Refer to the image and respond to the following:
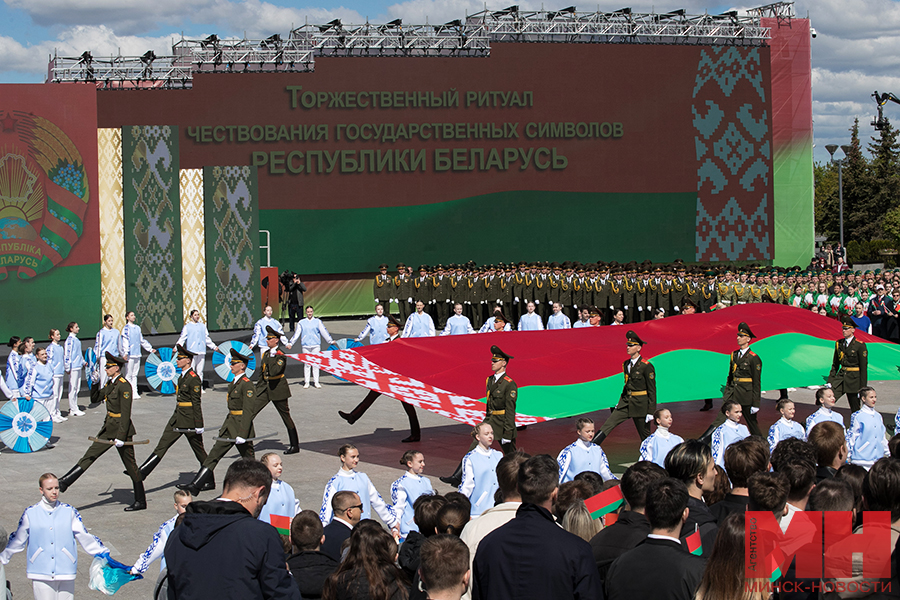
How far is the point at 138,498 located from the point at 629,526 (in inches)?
294

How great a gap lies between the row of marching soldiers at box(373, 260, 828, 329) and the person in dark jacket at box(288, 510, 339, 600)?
19187 millimetres

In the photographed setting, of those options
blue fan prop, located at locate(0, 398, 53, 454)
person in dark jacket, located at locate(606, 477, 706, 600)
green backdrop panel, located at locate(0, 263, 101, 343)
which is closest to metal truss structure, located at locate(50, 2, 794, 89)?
green backdrop panel, located at locate(0, 263, 101, 343)

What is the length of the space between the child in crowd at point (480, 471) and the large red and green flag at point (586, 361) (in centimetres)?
328

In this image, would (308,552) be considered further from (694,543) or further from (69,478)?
(69,478)

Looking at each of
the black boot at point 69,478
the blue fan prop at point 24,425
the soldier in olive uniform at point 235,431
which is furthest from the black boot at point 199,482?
the blue fan prop at point 24,425

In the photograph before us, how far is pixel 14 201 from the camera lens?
20.3 m

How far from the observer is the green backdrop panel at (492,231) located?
2995 cm

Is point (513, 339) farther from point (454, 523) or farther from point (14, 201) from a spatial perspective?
point (14, 201)

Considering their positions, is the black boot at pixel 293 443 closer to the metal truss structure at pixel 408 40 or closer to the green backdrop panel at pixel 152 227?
the green backdrop panel at pixel 152 227

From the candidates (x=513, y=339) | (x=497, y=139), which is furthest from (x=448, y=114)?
(x=513, y=339)

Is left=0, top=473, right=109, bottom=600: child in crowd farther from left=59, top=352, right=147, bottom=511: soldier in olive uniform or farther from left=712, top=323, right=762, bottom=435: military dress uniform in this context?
left=712, top=323, right=762, bottom=435: military dress uniform

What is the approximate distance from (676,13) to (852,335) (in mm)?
21614

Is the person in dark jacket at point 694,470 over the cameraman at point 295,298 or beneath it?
beneath

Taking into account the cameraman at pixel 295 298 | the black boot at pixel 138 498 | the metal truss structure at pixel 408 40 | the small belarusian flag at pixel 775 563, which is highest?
the metal truss structure at pixel 408 40
